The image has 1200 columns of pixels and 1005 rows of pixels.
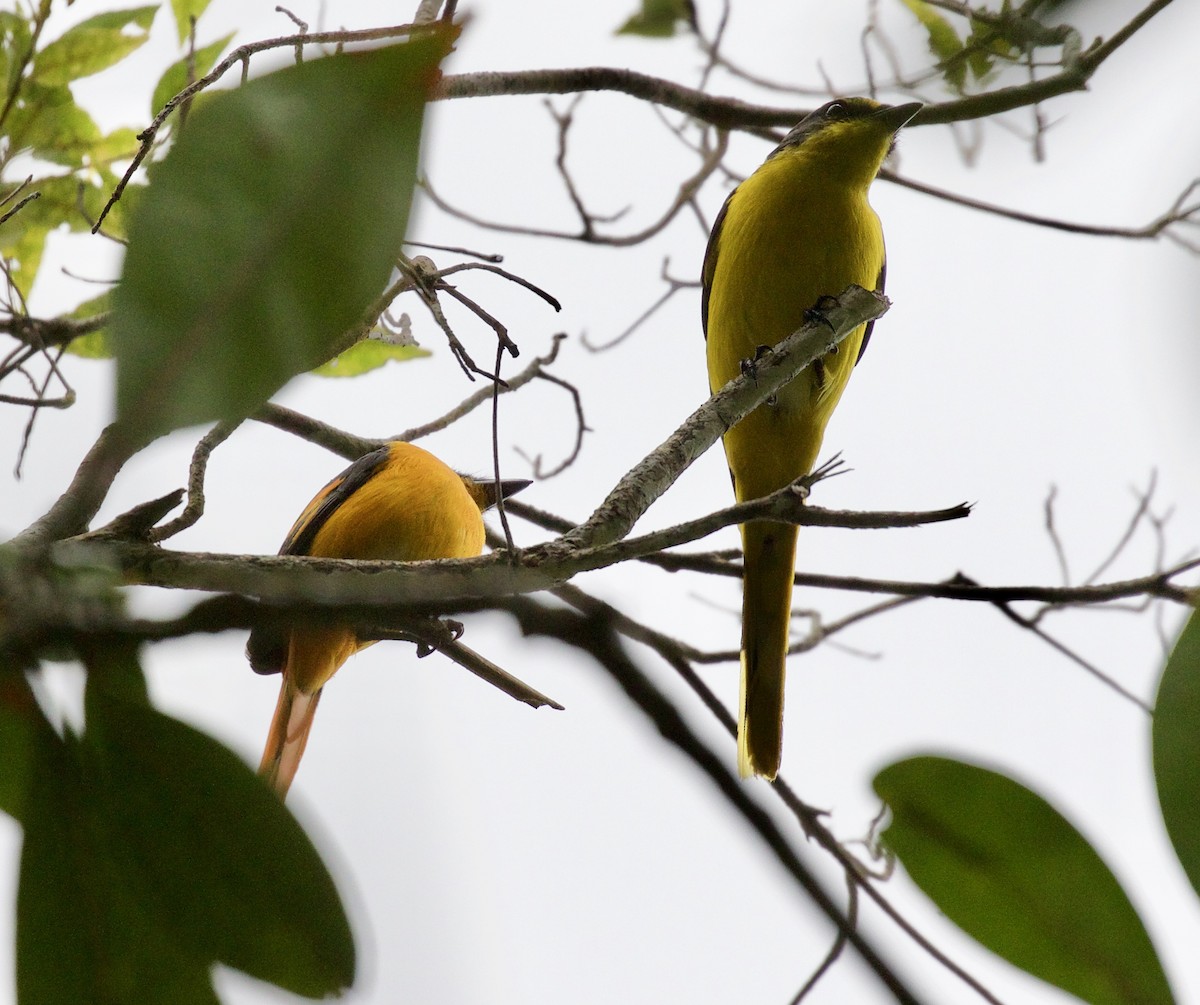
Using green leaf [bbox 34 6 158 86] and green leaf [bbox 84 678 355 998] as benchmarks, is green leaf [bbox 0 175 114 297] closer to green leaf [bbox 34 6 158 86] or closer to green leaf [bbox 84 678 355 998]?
green leaf [bbox 34 6 158 86]

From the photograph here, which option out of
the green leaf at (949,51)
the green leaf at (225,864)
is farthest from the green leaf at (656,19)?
the green leaf at (225,864)

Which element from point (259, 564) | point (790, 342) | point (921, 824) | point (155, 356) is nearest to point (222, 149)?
point (155, 356)

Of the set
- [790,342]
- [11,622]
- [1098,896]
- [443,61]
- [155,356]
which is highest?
[790,342]

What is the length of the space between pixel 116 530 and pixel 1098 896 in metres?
0.78

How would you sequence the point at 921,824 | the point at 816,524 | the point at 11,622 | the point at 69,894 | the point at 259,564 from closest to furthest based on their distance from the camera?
the point at 11,622 → the point at 69,894 → the point at 921,824 → the point at 259,564 → the point at 816,524

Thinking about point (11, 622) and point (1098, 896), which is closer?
point (11, 622)

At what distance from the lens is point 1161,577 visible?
4.56 feet

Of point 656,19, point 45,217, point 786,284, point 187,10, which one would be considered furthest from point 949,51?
point 786,284

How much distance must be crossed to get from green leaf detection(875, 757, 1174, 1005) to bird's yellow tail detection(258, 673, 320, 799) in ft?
5.84

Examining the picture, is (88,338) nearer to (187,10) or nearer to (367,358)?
(367,358)

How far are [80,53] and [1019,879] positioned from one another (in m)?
2.33

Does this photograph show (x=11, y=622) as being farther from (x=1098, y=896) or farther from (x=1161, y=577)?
(x=1161, y=577)

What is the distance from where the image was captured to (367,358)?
278 cm

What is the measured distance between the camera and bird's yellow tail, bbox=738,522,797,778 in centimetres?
287
